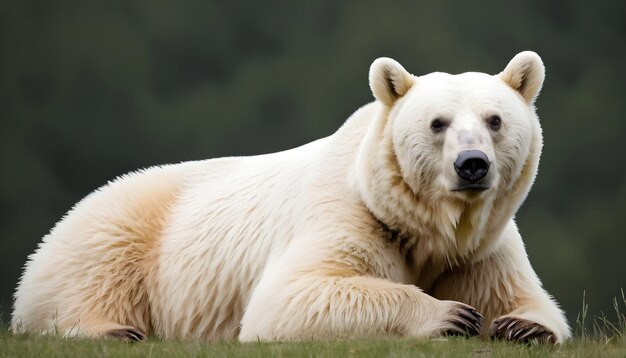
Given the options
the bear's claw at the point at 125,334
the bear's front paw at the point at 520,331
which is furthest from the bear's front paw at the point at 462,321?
the bear's claw at the point at 125,334

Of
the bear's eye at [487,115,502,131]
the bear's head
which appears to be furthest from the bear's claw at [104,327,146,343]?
the bear's eye at [487,115,502,131]

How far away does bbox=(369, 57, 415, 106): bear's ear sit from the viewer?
371 inches

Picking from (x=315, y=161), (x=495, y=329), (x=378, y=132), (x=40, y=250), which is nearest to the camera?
(x=495, y=329)

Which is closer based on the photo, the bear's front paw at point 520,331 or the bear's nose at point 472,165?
the bear's nose at point 472,165

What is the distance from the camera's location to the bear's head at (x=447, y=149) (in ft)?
28.7

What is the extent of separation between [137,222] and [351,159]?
106 inches

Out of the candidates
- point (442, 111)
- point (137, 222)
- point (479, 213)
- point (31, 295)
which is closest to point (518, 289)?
point (479, 213)

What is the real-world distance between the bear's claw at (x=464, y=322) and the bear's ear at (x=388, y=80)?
6.73 ft

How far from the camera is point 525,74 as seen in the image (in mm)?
9578

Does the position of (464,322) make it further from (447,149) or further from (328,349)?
(447,149)

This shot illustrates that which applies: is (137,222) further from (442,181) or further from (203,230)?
(442,181)

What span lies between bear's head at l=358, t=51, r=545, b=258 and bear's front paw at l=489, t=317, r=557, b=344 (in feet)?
2.88

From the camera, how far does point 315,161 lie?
10.2m

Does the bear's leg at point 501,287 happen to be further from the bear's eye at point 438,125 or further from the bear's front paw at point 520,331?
the bear's eye at point 438,125
